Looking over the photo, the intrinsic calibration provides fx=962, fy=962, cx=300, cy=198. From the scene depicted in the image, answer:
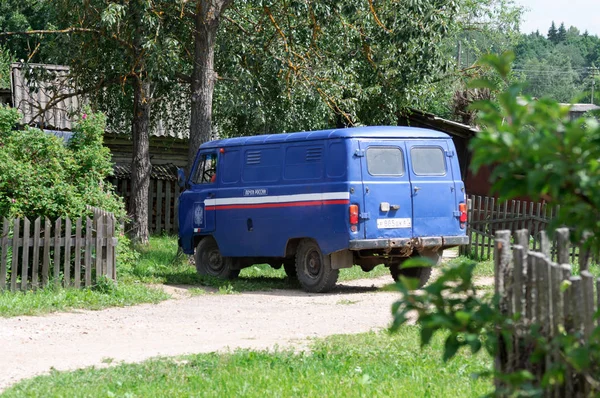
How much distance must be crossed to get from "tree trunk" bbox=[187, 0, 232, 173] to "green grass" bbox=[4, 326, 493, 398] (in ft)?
32.5

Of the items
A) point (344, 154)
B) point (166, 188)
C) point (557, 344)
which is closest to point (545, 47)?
point (166, 188)

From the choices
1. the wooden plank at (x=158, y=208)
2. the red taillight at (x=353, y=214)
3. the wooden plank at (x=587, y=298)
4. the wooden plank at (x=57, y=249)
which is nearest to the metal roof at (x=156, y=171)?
Answer: the wooden plank at (x=158, y=208)

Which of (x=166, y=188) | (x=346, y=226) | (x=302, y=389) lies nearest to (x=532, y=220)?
(x=346, y=226)

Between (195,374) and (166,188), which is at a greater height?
(166,188)

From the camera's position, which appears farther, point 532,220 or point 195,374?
point 532,220

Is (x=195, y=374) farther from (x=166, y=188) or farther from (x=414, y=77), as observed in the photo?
(x=166, y=188)

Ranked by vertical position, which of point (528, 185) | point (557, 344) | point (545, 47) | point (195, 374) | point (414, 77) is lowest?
point (195, 374)

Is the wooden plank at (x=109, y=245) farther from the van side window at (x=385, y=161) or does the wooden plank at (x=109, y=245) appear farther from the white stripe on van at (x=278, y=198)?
the van side window at (x=385, y=161)

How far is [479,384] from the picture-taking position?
718cm

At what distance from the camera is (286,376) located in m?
7.46

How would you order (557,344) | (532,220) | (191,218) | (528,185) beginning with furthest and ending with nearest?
(532,220), (191,218), (557,344), (528,185)

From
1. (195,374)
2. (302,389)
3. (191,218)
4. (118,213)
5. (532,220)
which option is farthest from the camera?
(532,220)

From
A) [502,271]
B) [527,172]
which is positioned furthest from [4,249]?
[527,172]

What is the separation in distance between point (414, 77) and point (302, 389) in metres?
14.0
